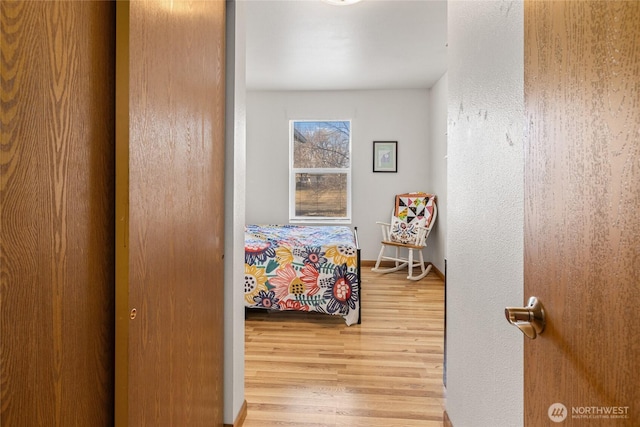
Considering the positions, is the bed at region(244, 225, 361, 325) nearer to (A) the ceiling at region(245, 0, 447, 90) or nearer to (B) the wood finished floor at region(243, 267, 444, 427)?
(B) the wood finished floor at region(243, 267, 444, 427)

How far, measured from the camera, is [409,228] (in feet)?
17.1

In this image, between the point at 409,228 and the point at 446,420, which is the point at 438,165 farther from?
the point at 446,420

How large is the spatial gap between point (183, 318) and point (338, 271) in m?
1.97

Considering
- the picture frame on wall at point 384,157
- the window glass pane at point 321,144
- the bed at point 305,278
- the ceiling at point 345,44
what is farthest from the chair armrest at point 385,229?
the bed at point 305,278

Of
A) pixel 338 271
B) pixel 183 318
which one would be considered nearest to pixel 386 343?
pixel 338 271

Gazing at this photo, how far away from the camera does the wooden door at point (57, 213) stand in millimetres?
611

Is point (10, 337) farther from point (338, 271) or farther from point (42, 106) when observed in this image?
point (338, 271)

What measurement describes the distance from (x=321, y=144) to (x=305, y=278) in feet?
10.3

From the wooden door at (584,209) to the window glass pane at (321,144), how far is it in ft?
16.7

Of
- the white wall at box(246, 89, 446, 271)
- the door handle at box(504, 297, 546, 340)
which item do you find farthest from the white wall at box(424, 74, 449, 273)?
the door handle at box(504, 297, 546, 340)

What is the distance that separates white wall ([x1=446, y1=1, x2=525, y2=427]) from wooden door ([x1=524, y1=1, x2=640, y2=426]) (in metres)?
0.36

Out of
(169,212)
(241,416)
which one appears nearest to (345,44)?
(169,212)

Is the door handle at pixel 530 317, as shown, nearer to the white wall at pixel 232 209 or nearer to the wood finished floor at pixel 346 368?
the white wall at pixel 232 209

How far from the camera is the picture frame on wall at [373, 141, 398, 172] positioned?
5.63 metres
